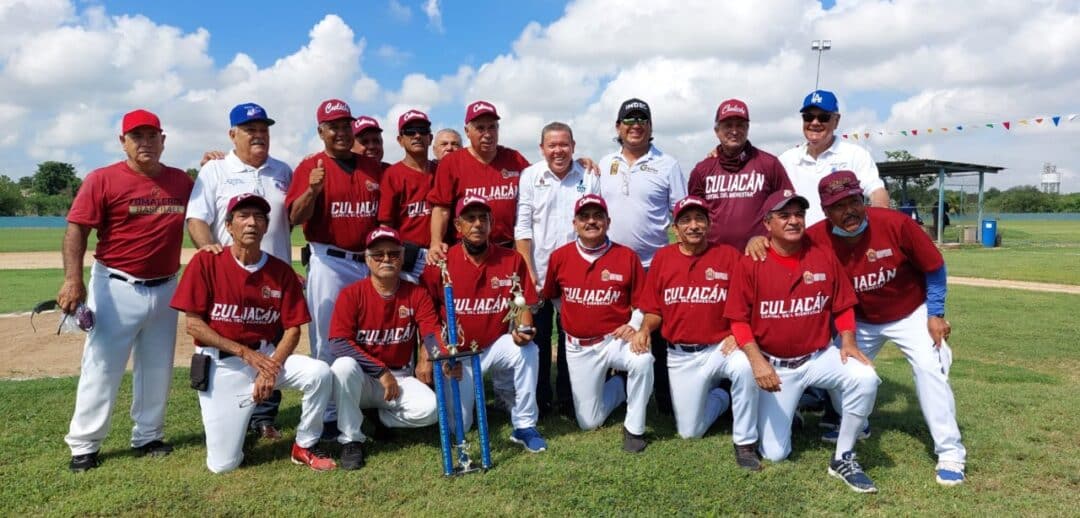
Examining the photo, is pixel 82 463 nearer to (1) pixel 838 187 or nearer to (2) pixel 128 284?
(2) pixel 128 284

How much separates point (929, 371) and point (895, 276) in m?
0.63

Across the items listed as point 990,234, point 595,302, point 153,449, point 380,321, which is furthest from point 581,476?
point 990,234

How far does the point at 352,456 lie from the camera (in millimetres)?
4465

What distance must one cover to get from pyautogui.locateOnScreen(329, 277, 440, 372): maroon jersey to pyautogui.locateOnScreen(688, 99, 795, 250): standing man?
219 cm

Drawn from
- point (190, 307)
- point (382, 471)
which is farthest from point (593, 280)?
point (190, 307)

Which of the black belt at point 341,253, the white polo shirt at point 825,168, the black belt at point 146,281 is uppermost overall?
the white polo shirt at point 825,168

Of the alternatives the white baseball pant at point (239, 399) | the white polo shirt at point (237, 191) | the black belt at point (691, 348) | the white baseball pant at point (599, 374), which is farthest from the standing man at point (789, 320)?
the white polo shirt at point (237, 191)

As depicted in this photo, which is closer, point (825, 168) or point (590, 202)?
point (590, 202)

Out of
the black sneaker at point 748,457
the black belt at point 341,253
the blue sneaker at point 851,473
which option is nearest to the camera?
the blue sneaker at point 851,473

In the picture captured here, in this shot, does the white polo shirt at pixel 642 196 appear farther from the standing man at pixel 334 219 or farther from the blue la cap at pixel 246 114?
the blue la cap at pixel 246 114

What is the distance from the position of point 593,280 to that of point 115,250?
326 centimetres

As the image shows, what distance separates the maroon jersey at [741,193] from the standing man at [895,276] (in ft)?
1.88

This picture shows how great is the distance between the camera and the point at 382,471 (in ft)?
14.3

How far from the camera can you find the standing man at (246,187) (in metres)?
4.98
